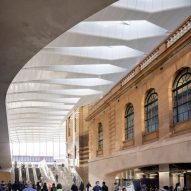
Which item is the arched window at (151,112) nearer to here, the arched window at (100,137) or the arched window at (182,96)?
the arched window at (182,96)

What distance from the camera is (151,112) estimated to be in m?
24.5

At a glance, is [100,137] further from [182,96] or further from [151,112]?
[182,96]

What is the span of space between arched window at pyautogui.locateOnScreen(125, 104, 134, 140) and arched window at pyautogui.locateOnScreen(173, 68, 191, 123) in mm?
7054

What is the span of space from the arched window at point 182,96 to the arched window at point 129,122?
278 inches

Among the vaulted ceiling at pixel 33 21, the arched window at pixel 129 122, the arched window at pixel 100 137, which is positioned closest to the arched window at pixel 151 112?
the arched window at pixel 129 122

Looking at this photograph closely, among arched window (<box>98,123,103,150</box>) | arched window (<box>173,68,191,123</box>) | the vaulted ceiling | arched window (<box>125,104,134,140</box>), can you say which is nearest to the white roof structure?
arched window (<box>173,68,191,123</box>)

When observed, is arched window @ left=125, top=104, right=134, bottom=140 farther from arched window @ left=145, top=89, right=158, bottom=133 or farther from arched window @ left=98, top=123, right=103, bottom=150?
arched window @ left=98, top=123, right=103, bottom=150

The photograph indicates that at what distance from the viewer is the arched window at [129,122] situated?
28.1m

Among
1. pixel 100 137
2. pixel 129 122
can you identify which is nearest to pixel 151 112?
pixel 129 122

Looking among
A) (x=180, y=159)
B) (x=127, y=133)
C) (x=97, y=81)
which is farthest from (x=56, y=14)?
(x=97, y=81)

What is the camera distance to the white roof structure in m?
17.0

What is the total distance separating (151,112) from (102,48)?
15.5 ft

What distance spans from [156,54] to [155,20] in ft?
16.5

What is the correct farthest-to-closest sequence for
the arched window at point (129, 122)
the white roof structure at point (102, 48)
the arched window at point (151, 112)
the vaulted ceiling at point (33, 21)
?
the arched window at point (129, 122) → the arched window at point (151, 112) → the white roof structure at point (102, 48) → the vaulted ceiling at point (33, 21)
